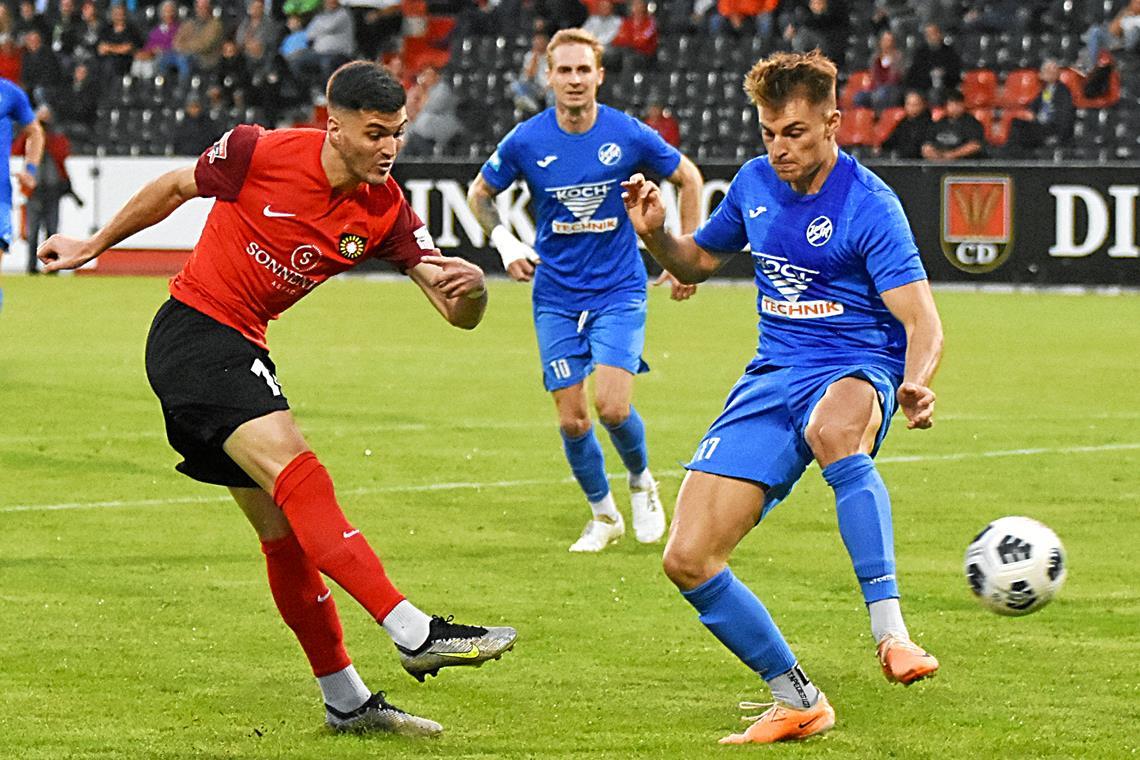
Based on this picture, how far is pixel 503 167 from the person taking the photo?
10055mm

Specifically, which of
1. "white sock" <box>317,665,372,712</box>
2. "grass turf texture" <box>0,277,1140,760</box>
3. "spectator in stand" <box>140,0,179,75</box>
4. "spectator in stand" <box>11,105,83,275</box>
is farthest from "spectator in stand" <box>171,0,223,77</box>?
"white sock" <box>317,665,372,712</box>

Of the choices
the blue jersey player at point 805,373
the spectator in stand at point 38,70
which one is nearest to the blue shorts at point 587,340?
the blue jersey player at point 805,373

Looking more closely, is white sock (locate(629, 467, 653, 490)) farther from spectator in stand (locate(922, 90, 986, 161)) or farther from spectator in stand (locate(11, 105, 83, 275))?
spectator in stand (locate(11, 105, 83, 275))

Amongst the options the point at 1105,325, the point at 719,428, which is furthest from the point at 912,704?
the point at 1105,325

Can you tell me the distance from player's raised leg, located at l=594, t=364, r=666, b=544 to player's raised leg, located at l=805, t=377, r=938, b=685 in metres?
3.50

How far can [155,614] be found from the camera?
7.66 m

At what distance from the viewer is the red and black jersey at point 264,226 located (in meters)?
5.94

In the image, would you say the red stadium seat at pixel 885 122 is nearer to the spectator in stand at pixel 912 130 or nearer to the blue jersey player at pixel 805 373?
the spectator in stand at pixel 912 130

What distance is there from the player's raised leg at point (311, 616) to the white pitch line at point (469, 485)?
441 centimetres

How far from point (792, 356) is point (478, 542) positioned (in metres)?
3.41

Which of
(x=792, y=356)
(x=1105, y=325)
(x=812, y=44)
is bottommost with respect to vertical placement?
(x=1105, y=325)

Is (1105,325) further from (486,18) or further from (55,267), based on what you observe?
(55,267)

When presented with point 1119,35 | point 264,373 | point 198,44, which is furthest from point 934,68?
point 264,373

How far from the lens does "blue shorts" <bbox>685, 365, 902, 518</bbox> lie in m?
5.98
